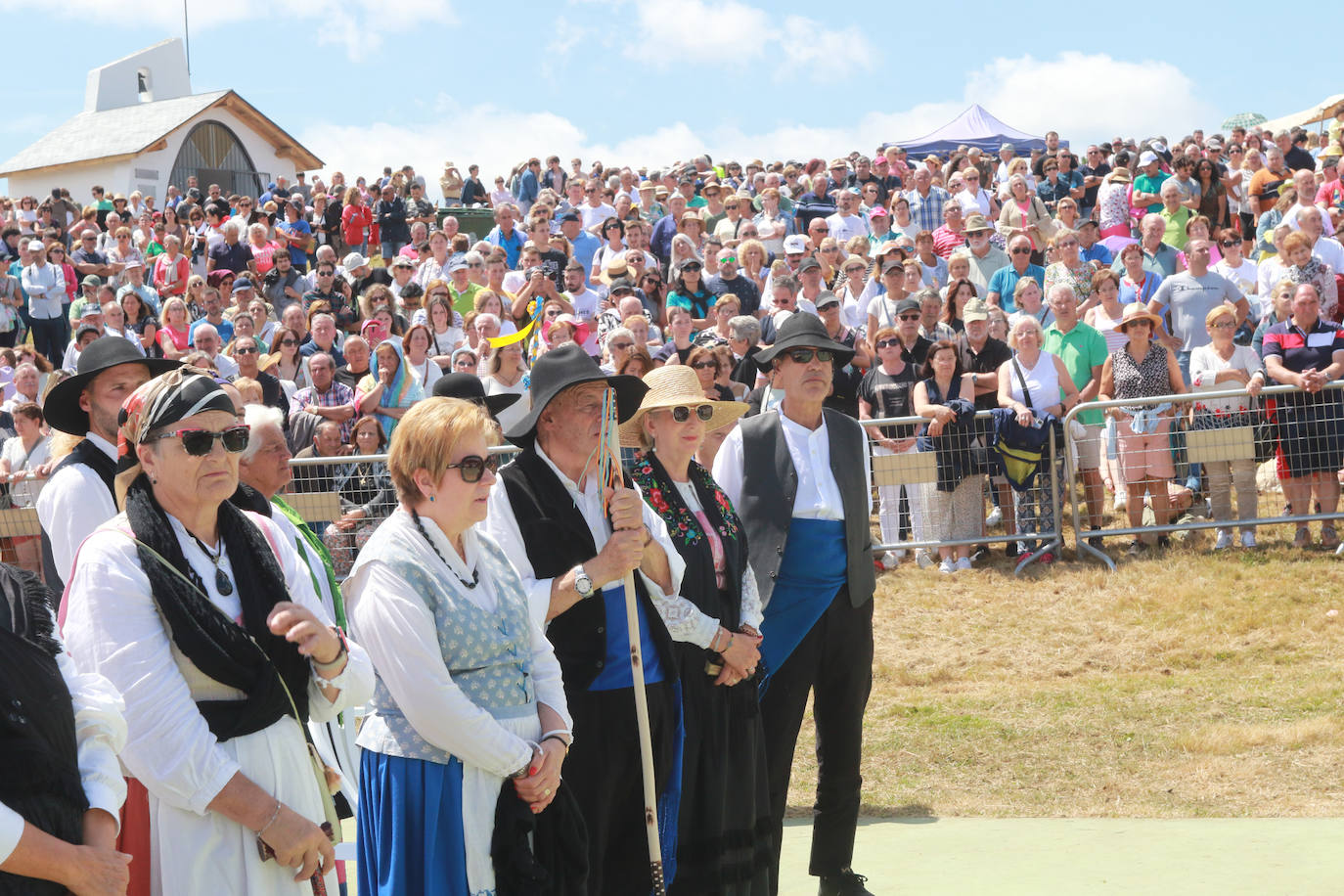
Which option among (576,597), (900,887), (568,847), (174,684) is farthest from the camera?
(900,887)

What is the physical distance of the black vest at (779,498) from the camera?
5.06m

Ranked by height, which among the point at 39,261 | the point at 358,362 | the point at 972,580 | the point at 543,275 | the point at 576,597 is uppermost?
the point at 39,261

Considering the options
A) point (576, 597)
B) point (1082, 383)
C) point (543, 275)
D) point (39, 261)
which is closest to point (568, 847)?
point (576, 597)

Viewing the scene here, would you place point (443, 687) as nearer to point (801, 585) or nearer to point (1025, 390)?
point (801, 585)

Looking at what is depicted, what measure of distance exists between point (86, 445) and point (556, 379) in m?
1.40

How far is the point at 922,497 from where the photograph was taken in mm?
10172

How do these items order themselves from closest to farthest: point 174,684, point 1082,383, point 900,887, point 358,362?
point 174,684 → point 900,887 → point 1082,383 → point 358,362

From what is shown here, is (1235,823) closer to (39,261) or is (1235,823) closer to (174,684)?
(174,684)

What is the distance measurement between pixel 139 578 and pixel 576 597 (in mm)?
1311

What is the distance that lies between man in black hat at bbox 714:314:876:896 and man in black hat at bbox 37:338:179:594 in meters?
2.13

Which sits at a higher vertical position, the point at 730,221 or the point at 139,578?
the point at 730,221

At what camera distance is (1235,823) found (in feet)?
19.0

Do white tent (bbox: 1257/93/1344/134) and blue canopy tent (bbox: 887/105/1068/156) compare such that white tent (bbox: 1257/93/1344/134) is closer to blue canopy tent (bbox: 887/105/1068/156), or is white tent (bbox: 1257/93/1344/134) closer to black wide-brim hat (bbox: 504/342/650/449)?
blue canopy tent (bbox: 887/105/1068/156)

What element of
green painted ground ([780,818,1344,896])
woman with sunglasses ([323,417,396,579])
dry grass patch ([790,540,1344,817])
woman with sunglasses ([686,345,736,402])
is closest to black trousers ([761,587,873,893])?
green painted ground ([780,818,1344,896])
